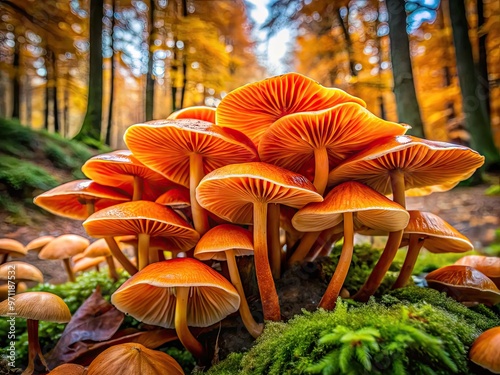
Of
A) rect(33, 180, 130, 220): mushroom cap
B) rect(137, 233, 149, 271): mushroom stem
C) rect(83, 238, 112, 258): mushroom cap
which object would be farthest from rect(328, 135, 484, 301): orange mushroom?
rect(83, 238, 112, 258): mushroom cap

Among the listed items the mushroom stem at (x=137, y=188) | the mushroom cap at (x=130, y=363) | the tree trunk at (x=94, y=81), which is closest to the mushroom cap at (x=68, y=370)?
the mushroom cap at (x=130, y=363)

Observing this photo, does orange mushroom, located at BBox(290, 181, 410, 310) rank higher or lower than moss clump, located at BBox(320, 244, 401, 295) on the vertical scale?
higher

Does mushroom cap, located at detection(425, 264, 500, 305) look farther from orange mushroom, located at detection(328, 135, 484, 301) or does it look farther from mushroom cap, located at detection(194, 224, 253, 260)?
mushroom cap, located at detection(194, 224, 253, 260)

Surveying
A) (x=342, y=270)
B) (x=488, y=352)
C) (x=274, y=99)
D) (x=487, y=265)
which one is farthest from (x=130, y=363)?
(x=487, y=265)

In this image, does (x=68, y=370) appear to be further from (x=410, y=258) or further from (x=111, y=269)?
(x=410, y=258)

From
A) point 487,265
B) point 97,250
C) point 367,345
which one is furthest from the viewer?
point 97,250
